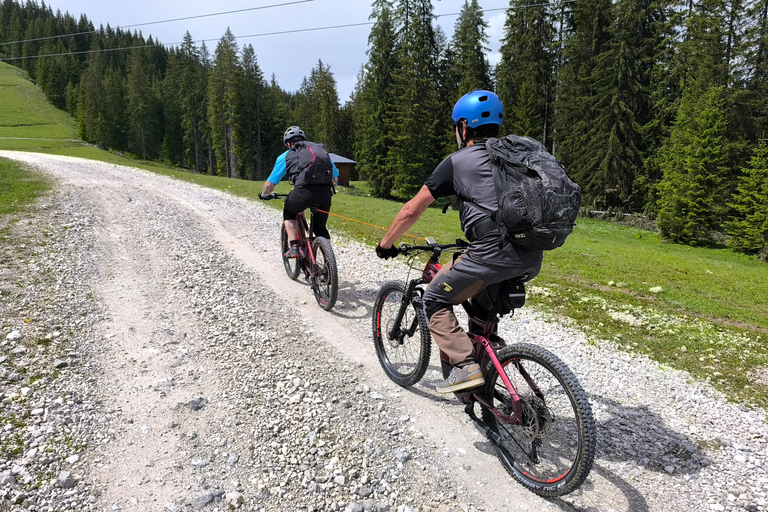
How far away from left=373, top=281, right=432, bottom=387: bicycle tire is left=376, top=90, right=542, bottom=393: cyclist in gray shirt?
667mm

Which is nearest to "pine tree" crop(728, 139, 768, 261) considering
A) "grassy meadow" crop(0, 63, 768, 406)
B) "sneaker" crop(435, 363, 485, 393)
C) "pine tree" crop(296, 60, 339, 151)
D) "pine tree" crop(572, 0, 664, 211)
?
"grassy meadow" crop(0, 63, 768, 406)

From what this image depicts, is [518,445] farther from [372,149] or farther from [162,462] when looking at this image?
[372,149]

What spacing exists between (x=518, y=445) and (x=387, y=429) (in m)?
1.20

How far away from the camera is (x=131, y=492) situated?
3141 mm

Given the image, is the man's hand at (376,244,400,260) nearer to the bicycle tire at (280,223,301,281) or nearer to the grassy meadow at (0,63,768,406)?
the grassy meadow at (0,63,768,406)

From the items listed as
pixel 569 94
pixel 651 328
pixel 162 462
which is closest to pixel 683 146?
pixel 569 94

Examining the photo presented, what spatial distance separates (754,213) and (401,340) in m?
26.6

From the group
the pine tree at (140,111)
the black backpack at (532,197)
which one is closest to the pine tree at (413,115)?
the black backpack at (532,197)

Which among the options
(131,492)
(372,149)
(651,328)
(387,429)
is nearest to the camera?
(131,492)

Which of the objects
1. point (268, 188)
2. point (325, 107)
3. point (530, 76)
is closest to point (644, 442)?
point (268, 188)

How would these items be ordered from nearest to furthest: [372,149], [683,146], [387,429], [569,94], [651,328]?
1. [387,429]
2. [651,328]
3. [683,146]
4. [569,94]
5. [372,149]

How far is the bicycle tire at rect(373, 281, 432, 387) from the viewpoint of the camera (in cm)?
440

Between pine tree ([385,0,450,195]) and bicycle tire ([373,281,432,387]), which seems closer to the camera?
bicycle tire ([373,281,432,387])

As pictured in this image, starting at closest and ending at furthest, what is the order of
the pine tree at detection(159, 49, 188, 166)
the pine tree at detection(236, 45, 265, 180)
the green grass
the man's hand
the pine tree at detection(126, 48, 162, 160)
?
the man's hand < the green grass < the pine tree at detection(236, 45, 265, 180) < the pine tree at detection(126, 48, 162, 160) < the pine tree at detection(159, 49, 188, 166)
